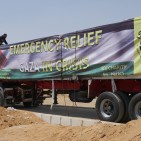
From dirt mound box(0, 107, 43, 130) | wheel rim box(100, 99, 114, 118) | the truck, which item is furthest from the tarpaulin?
dirt mound box(0, 107, 43, 130)

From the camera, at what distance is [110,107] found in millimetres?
12539

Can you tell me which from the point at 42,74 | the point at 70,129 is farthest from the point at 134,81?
the point at 42,74

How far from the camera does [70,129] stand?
31.9 ft

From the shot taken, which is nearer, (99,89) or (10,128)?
(10,128)

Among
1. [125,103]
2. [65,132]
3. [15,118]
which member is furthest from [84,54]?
[65,132]

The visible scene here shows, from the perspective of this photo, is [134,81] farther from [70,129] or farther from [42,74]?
[42,74]

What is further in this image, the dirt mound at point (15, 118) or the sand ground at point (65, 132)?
the dirt mound at point (15, 118)

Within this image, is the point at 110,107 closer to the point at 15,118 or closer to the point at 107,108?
the point at 107,108

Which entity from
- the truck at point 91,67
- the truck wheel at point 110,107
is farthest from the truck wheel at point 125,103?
the truck wheel at point 110,107

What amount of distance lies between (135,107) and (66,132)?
2.91 metres

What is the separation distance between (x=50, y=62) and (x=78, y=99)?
1786 mm

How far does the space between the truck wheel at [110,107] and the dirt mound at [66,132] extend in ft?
7.45

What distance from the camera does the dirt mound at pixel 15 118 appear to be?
12.3 metres

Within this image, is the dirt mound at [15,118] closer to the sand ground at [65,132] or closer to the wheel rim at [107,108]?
the sand ground at [65,132]
